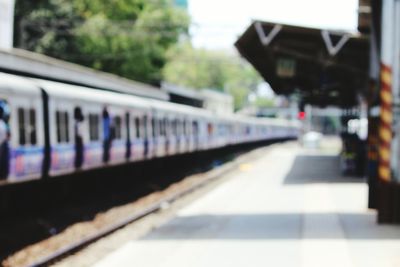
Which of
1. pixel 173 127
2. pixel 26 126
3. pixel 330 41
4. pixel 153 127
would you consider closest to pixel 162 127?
pixel 153 127

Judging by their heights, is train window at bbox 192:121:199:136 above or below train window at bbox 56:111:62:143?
below

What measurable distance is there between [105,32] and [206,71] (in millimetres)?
59897

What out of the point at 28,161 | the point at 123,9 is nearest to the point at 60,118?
the point at 28,161

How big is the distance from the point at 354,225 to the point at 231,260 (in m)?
3.50

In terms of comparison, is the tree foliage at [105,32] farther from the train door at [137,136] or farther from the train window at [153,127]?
the train door at [137,136]

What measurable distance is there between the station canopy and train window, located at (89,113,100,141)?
13.1 ft

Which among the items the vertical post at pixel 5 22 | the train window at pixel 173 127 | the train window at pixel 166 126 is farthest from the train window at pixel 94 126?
the train window at pixel 173 127

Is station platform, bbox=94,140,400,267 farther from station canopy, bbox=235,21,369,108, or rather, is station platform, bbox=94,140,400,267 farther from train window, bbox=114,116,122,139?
station canopy, bbox=235,21,369,108

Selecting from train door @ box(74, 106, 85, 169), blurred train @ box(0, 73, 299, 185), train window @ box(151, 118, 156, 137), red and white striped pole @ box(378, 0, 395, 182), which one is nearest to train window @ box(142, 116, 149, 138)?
blurred train @ box(0, 73, 299, 185)

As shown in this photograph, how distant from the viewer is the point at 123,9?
44.6 meters

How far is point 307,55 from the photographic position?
19.3m

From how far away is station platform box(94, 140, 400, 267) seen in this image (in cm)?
863

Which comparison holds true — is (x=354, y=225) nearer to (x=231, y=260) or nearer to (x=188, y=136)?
(x=231, y=260)

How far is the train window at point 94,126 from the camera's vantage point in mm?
16672
